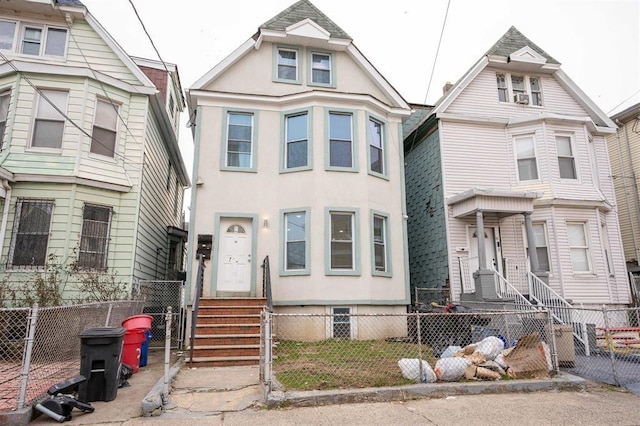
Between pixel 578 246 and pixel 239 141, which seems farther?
pixel 578 246

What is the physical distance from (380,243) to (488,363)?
523cm

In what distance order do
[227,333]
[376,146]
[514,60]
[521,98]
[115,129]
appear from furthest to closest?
[521,98] < [514,60] < [376,146] < [115,129] < [227,333]

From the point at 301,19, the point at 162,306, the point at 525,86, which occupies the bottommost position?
the point at 162,306

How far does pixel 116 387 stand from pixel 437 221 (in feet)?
33.4

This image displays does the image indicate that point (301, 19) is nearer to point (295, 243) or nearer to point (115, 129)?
point (115, 129)

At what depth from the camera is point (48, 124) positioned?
10.1m

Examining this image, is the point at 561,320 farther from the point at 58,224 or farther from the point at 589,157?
the point at 58,224

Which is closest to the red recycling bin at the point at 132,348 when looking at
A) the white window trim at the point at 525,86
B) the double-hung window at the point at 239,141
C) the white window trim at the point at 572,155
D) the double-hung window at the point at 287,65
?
the double-hung window at the point at 239,141

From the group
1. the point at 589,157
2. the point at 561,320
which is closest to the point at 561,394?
the point at 561,320

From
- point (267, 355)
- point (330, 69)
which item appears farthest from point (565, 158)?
point (267, 355)

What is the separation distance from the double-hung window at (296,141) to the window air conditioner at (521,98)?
297 inches

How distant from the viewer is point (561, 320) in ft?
31.7

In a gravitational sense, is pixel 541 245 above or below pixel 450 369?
above

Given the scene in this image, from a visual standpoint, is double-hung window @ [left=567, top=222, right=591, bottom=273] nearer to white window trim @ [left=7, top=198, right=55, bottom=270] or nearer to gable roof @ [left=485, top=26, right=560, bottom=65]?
gable roof @ [left=485, top=26, right=560, bottom=65]
